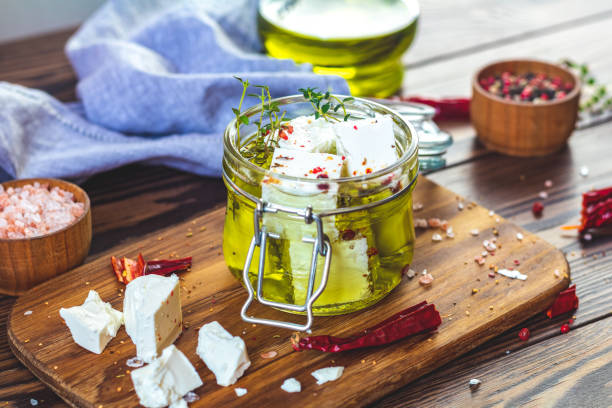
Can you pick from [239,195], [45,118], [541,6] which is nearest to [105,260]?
[239,195]

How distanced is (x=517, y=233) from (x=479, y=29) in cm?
89

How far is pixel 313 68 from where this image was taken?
138cm

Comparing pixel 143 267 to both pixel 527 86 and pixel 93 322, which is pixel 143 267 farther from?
pixel 527 86

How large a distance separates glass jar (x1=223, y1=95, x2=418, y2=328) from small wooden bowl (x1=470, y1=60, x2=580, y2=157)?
0.39 meters

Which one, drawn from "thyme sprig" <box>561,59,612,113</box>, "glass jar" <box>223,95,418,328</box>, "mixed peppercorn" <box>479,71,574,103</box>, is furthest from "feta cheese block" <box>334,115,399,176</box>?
"thyme sprig" <box>561,59,612,113</box>

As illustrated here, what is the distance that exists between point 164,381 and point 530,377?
43 cm

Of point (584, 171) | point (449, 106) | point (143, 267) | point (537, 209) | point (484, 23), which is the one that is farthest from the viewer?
point (484, 23)

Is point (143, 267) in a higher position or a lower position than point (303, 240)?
lower

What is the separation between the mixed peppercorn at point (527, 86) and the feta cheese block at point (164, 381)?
0.81 m

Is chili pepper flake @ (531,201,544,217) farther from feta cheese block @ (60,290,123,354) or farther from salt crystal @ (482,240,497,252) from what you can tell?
feta cheese block @ (60,290,123,354)

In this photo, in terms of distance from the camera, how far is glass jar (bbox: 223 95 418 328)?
0.82 meters

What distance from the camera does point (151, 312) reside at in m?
0.81

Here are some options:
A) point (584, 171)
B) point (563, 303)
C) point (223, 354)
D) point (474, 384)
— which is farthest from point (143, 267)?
point (584, 171)

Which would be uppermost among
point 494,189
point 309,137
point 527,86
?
point 309,137
